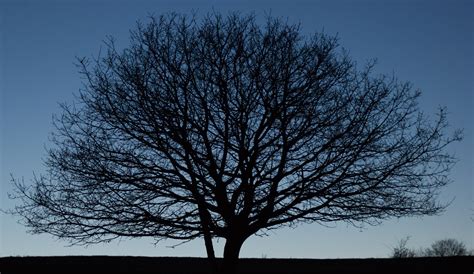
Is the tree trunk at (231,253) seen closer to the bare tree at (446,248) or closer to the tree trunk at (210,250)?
the tree trunk at (210,250)

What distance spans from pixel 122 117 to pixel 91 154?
4.26ft

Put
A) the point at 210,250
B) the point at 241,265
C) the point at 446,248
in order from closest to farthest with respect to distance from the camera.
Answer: the point at 210,250 → the point at 241,265 → the point at 446,248

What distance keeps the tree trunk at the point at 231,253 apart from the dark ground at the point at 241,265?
537cm

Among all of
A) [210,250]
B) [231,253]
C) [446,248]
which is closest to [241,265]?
[231,253]

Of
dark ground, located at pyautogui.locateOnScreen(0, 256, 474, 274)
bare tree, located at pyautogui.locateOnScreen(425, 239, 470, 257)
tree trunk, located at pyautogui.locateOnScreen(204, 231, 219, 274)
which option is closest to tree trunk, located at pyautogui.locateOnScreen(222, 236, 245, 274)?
tree trunk, located at pyautogui.locateOnScreen(204, 231, 219, 274)

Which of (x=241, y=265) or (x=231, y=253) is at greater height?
(x=241, y=265)

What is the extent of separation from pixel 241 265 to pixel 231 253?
6.72 meters

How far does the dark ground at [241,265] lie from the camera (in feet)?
65.0

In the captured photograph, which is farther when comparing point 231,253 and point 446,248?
point 446,248

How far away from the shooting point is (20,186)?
1473cm

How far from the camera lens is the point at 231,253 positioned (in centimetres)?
1488

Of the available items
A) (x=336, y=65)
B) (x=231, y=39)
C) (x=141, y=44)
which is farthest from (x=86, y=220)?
(x=336, y=65)

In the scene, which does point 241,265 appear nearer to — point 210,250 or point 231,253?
point 231,253

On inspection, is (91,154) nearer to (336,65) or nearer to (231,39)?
(231,39)
